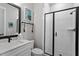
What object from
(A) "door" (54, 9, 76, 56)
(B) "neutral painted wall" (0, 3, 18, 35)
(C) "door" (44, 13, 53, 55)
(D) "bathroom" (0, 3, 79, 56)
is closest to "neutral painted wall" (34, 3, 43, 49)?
(D) "bathroom" (0, 3, 79, 56)

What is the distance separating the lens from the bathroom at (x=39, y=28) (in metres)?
1.62

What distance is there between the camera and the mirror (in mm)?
1527

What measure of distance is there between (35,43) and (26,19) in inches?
34.9

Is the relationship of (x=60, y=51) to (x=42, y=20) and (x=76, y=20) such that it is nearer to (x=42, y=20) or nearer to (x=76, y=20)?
(x=76, y=20)

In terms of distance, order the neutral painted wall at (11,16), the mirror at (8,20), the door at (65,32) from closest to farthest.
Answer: the mirror at (8,20), the neutral painted wall at (11,16), the door at (65,32)

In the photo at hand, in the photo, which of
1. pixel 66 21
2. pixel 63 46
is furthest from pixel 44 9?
pixel 63 46

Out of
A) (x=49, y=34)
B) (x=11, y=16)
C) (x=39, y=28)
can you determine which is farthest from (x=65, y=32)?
(x=11, y=16)

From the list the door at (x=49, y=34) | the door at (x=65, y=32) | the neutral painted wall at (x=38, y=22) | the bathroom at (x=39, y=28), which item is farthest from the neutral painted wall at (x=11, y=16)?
the door at (x=65, y=32)

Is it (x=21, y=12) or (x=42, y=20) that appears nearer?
(x=21, y=12)

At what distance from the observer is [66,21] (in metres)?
1.92

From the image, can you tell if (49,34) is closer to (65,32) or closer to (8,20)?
(65,32)

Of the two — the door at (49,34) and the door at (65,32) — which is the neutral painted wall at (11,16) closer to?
the door at (49,34)

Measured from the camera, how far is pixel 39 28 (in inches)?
92.2

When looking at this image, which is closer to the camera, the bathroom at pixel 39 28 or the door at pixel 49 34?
the bathroom at pixel 39 28
